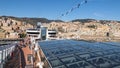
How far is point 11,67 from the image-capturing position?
27656mm

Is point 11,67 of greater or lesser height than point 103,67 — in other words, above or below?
below

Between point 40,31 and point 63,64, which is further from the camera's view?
point 40,31

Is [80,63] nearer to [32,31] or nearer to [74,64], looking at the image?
[74,64]

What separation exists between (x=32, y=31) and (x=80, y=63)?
15168cm

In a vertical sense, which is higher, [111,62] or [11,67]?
[111,62]

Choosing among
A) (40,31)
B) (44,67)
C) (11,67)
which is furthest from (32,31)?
(44,67)

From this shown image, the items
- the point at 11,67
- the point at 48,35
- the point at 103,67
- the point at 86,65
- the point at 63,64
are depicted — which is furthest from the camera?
the point at 48,35

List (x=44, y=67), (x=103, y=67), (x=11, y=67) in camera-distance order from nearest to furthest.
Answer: (x=103, y=67)
(x=44, y=67)
(x=11, y=67)

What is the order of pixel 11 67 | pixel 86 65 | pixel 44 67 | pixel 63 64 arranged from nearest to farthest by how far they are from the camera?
1. pixel 86 65
2. pixel 63 64
3. pixel 44 67
4. pixel 11 67

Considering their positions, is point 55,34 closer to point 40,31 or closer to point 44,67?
point 40,31

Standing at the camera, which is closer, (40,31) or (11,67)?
(11,67)

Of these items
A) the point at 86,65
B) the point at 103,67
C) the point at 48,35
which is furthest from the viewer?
the point at 48,35

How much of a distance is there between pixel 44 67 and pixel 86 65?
15.0 feet

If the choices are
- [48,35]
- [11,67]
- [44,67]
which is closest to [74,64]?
[44,67]
